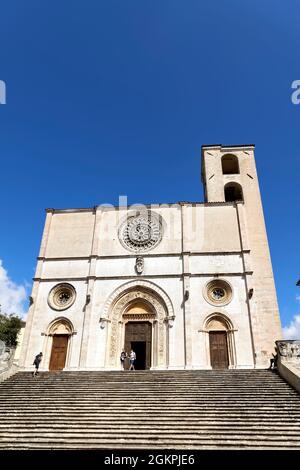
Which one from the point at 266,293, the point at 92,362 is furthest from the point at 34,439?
the point at 266,293

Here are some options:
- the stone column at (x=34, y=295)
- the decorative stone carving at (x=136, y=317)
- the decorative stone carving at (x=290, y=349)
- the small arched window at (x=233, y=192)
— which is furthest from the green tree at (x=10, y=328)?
the decorative stone carving at (x=290, y=349)

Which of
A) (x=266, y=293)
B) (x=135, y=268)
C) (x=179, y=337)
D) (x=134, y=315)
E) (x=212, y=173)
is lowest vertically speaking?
(x=179, y=337)

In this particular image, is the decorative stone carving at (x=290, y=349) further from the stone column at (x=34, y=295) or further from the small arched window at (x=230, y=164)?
the small arched window at (x=230, y=164)

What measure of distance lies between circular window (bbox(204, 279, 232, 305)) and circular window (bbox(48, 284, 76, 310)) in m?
7.48

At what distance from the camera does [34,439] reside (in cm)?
786

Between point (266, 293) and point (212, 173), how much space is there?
938 centimetres

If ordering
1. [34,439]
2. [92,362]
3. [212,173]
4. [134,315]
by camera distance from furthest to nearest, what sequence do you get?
1. [212,173]
2. [134,315]
3. [92,362]
4. [34,439]

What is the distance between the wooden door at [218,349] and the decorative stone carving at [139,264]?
5037 millimetres

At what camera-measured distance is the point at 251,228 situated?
19859 millimetres

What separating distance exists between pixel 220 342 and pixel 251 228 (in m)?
7.52

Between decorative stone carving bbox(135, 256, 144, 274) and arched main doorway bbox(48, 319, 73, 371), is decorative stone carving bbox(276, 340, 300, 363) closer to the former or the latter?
decorative stone carving bbox(135, 256, 144, 274)

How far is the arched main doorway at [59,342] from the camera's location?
16530 millimetres
